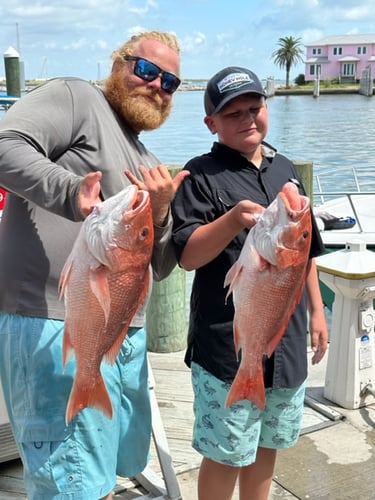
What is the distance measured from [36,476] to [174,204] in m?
1.07

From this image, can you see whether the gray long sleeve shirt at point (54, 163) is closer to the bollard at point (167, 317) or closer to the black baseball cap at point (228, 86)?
the black baseball cap at point (228, 86)

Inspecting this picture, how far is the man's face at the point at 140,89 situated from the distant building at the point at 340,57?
95.8 meters

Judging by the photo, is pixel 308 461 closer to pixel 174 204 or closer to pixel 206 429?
pixel 206 429

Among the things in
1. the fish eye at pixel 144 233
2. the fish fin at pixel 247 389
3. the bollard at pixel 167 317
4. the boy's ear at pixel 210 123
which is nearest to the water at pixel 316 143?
the bollard at pixel 167 317

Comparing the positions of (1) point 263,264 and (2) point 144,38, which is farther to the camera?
(2) point 144,38

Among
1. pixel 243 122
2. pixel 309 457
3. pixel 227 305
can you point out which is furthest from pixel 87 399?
pixel 309 457

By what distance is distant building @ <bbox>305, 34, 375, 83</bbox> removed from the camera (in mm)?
93438

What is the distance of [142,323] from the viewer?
240cm

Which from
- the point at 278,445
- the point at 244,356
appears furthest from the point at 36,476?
the point at 278,445

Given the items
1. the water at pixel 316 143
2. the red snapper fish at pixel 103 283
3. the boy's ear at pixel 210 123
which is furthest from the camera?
the water at pixel 316 143

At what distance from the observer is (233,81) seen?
2.40 meters

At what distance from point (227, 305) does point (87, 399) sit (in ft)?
2.43

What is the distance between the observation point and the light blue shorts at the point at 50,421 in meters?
2.09

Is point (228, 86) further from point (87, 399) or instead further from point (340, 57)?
point (340, 57)
